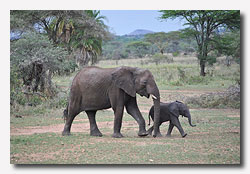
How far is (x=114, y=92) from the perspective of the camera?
1023cm

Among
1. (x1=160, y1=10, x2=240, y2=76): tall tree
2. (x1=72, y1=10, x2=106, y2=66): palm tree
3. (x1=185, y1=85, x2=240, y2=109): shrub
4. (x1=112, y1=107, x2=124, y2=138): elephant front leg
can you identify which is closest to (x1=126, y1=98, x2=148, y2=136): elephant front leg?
(x1=112, y1=107, x2=124, y2=138): elephant front leg

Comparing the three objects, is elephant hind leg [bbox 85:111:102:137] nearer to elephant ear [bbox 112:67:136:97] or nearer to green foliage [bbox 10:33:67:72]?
elephant ear [bbox 112:67:136:97]

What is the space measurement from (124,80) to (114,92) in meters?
0.41

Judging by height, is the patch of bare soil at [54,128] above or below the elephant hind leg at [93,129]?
below

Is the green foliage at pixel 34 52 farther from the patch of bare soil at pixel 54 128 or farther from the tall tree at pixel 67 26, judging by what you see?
the patch of bare soil at pixel 54 128

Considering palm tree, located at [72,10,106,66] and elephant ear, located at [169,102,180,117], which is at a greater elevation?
palm tree, located at [72,10,106,66]

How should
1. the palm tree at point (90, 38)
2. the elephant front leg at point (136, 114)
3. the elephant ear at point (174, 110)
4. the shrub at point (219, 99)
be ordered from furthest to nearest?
the palm tree at point (90, 38) → the shrub at point (219, 99) → the elephant ear at point (174, 110) → the elephant front leg at point (136, 114)

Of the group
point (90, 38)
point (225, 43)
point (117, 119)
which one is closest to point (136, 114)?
point (117, 119)

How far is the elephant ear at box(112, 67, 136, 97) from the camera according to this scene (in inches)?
398

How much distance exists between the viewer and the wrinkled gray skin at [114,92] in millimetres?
10094

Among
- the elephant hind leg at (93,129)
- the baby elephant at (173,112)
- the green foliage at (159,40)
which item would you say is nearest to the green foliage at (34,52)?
the elephant hind leg at (93,129)

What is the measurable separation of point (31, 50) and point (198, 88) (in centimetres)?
788
